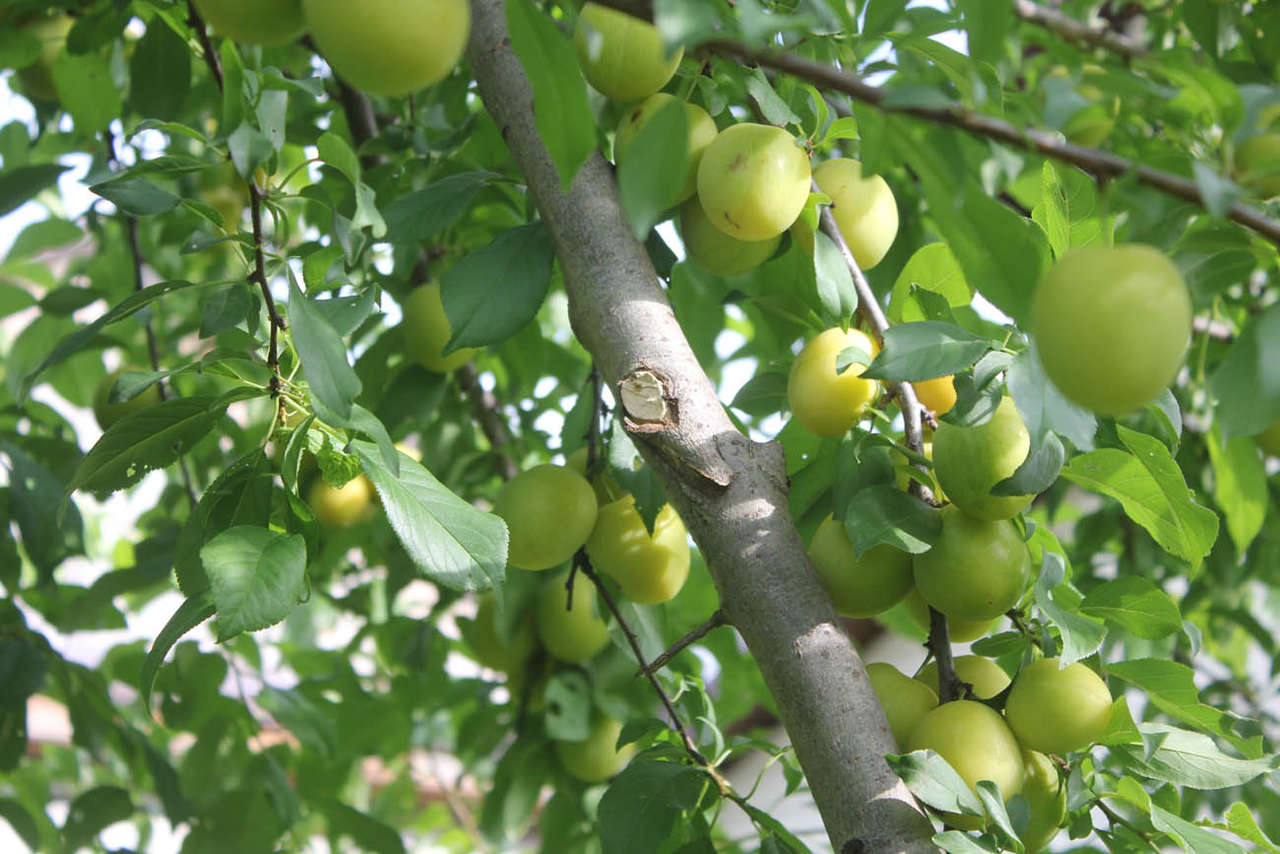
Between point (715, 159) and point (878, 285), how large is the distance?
508 millimetres

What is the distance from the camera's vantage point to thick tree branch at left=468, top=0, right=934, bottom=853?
2.24ft

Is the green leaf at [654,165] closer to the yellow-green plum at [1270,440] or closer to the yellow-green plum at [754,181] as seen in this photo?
the yellow-green plum at [754,181]

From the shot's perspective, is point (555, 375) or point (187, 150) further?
point (187, 150)

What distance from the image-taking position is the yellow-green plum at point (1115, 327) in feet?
1.39

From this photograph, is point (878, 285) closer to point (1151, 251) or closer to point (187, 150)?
point (1151, 251)

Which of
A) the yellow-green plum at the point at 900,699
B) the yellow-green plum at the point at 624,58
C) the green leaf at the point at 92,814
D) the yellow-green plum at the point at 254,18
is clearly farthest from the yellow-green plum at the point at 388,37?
the green leaf at the point at 92,814

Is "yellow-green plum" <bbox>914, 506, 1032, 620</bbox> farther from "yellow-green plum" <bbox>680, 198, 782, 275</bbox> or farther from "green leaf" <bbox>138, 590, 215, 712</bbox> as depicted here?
"green leaf" <bbox>138, 590, 215, 712</bbox>

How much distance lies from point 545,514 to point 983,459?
0.36 m

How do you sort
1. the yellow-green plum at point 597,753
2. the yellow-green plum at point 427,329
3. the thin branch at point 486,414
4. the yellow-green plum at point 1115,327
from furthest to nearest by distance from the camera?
1. the thin branch at point 486,414
2. the yellow-green plum at point 597,753
3. the yellow-green plum at point 427,329
4. the yellow-green plum at point 1115,327

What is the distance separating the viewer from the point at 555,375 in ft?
4.52

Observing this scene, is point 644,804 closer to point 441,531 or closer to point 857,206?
point 441,531

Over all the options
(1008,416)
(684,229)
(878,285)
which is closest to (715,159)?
(684,229)

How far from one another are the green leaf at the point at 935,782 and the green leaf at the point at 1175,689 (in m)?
0.19

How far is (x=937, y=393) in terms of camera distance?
838mm
